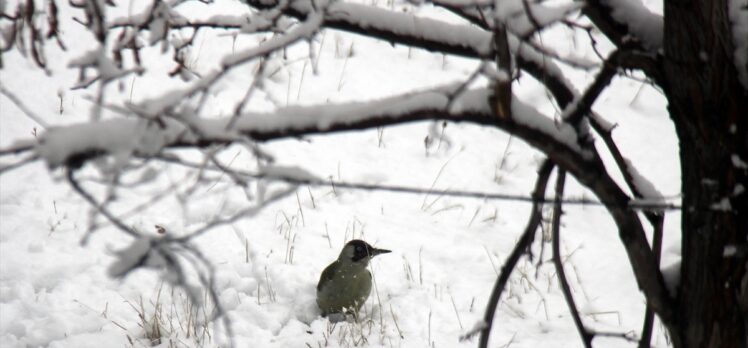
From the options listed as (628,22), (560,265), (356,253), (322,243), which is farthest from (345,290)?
(628,22)

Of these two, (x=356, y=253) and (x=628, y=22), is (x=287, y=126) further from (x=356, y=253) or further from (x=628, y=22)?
(x=356, y=253)

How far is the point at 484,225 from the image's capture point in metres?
6.19

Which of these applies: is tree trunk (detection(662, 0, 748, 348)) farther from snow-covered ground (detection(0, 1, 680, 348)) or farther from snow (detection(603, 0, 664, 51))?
snow-covered ground (detection(0, 1, 680, 348))

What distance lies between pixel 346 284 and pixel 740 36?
3086 millimetres

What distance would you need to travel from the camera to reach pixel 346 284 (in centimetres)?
491

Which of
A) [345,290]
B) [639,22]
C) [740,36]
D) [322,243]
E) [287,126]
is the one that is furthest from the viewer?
[322,243]

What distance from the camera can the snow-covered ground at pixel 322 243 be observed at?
4.74m

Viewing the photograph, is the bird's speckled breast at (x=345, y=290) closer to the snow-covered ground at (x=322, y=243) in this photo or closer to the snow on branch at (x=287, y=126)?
the snow-covered ground at (x=322, y=243)

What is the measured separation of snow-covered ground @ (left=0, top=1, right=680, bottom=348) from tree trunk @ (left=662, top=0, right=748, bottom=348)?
104cm

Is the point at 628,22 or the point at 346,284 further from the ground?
the point at 628,22

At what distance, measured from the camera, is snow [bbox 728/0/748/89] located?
7.54 feet

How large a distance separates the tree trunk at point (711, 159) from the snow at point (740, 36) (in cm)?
2

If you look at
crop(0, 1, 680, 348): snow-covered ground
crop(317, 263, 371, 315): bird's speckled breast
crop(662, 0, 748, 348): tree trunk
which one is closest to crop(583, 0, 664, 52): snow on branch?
crop(662, 0, 748, 348): tree trunk

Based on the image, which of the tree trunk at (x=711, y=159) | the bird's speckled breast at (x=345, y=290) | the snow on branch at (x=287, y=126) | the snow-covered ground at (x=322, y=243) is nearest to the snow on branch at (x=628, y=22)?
the tree trunk at (x=711, y=159)
